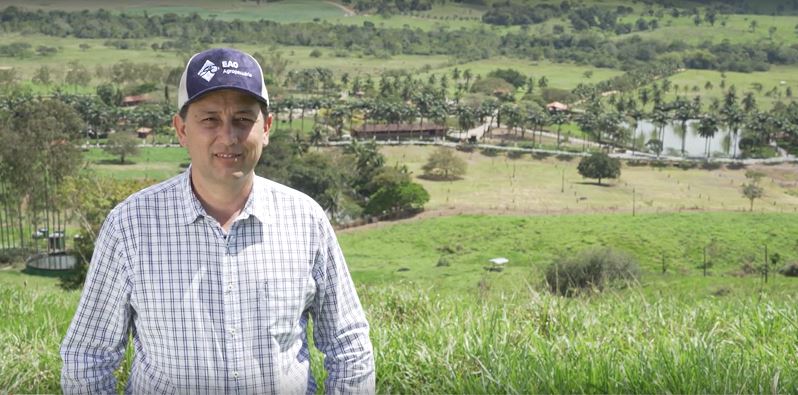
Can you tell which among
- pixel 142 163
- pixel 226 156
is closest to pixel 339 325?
pixel 226 156

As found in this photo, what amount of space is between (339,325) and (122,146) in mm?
41189

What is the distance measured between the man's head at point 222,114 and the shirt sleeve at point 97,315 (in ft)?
0.75

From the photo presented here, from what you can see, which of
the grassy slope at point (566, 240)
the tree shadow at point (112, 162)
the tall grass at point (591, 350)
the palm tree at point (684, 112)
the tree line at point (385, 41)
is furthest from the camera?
the tree line at point (385, 41)

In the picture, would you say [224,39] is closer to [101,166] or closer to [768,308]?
[101,166]

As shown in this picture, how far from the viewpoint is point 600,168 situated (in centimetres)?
3994

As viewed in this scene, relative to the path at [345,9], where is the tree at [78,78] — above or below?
below

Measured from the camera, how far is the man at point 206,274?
5.91 feet

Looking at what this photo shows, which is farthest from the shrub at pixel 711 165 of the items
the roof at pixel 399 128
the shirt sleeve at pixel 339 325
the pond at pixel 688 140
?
the shirt sleeve at pixel 339 325

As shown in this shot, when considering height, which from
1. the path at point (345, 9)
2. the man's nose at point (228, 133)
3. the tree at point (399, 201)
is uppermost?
the path at point (345, 9)

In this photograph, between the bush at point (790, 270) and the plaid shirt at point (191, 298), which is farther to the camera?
the bush at point (790, 270)

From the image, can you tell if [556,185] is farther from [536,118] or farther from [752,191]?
[536,118]

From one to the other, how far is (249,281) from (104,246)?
0.31 metres

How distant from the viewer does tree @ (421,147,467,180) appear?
40.6 m

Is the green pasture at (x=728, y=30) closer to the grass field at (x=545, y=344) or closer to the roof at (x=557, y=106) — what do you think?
the roof at (x=557, y=106)
